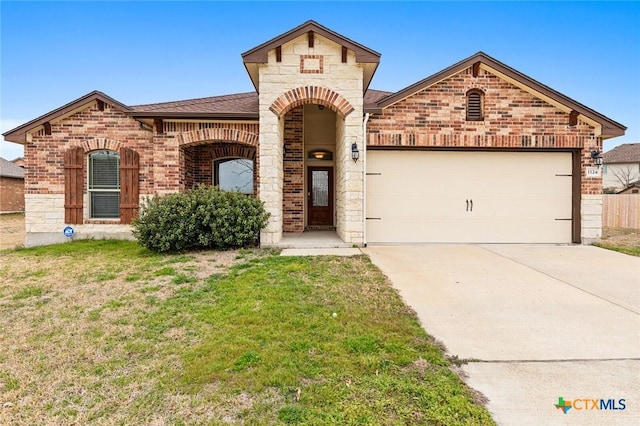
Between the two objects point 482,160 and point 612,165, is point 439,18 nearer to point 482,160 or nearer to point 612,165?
point 482,160

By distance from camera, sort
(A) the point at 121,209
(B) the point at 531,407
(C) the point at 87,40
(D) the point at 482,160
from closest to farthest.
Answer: (B) the point at 531,407 → (D) the point at 482,160 → (A) the point at 121,209 → (C) the point at 87,40

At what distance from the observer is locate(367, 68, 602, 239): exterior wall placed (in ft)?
28.6

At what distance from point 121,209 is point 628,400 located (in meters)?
10.9

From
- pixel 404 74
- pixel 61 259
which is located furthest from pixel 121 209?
pixel 404 74

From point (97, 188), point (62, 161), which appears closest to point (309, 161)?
point (97, 188)

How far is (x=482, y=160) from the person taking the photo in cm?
907

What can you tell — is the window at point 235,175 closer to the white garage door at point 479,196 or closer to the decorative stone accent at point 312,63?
the decorative stone accent at point 312,63

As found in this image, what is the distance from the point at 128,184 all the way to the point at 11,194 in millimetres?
24537

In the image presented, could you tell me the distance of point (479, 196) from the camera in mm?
9086

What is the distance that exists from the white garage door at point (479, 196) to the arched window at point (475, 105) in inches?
38.2

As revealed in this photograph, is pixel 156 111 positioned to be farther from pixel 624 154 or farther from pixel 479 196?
pixel 624 154

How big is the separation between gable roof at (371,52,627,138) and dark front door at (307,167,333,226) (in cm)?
383

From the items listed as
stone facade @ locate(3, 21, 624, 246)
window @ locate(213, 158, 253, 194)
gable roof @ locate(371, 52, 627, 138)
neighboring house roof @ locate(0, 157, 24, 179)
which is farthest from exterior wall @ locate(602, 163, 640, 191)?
neighboring house roof @ locate(0, 157, 24, 179)

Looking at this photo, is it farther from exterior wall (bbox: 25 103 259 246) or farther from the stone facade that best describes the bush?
exterior wall (bbox: 25 103 259 246)
